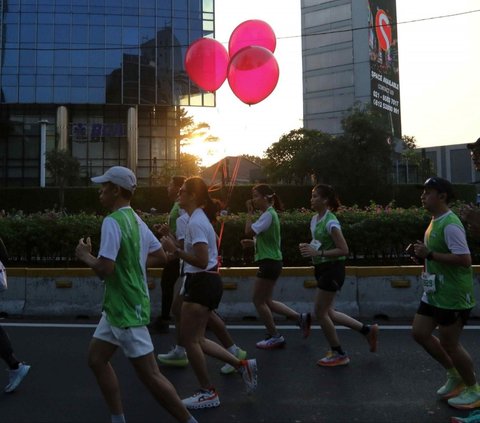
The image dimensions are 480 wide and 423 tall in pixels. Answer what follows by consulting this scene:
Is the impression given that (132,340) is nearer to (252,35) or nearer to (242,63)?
(242,63)

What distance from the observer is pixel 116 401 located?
327 cm

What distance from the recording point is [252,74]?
25.9ft

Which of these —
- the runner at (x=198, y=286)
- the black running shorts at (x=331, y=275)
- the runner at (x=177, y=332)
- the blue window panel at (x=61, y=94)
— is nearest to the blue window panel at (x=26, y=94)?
the blue window panel at (x=61, y=94)

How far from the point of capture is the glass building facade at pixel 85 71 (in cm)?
4484

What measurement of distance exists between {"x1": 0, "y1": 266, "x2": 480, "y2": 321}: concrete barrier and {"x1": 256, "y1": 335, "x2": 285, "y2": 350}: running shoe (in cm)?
175

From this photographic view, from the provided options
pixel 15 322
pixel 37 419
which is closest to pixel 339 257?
pixel 37 419

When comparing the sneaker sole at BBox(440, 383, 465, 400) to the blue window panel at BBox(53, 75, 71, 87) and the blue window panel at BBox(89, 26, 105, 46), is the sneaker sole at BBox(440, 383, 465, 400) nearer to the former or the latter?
the blue window panel at BBox(53, 75, 71, 87)

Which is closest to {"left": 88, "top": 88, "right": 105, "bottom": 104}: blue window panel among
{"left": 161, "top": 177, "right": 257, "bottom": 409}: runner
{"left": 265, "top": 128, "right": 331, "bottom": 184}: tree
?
{"left": 265, "top": 128, "right": 331, "bottom": 184}: tree

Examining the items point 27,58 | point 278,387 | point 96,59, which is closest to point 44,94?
point 27,58

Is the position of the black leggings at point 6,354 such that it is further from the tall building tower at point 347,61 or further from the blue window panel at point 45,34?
the tall building tower at point 347,61

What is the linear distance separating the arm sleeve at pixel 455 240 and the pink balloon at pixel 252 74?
474cm

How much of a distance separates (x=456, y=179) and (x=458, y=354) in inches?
3896

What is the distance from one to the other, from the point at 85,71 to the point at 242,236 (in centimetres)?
4010

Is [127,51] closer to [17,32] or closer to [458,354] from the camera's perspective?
[17,32]
